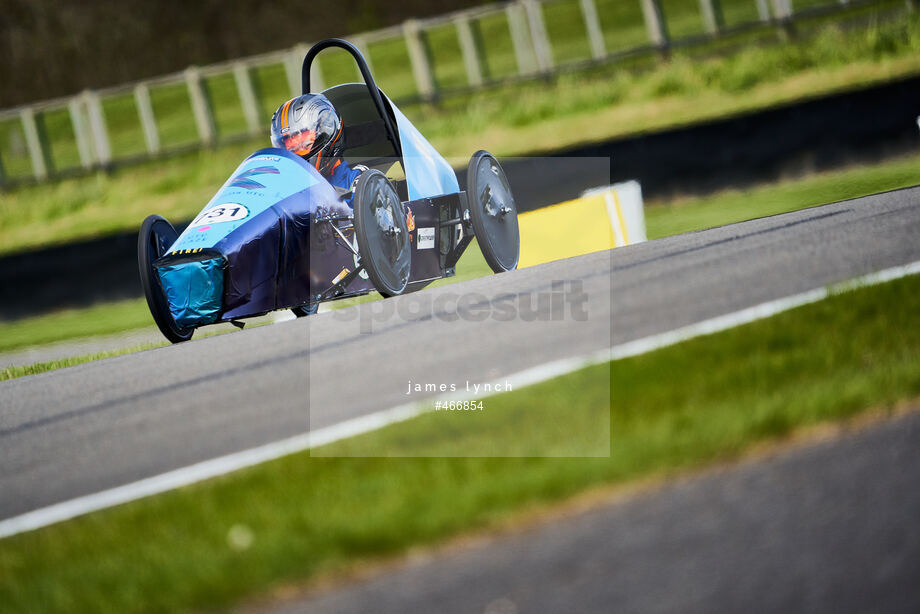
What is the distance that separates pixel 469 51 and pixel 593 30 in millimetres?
2513

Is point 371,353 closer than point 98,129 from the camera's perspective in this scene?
Yes

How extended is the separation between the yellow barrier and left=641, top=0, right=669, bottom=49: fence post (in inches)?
461

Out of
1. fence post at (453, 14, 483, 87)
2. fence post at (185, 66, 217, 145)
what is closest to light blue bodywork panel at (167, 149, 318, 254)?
fence post at (453, 14, 483, 87)

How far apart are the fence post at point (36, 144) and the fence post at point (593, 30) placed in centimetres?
1224

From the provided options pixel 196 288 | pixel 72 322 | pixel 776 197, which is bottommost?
pixel 776 197

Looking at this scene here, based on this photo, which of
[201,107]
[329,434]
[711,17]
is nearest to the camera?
[329,434]

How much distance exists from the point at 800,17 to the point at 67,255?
14.3 meters

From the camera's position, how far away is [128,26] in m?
55.5

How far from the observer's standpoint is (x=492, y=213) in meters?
8.85

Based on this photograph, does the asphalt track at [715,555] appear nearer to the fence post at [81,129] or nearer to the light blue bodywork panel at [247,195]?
the light blue bodywork panel at [247,195]

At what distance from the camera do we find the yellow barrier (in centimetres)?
1042

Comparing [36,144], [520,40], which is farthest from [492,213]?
[36,144]

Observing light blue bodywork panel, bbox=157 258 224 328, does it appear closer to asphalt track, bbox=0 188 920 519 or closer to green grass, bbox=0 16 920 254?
asphalt track, bbox=0 188 920 519

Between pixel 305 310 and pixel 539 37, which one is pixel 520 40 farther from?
pixel 305 310
